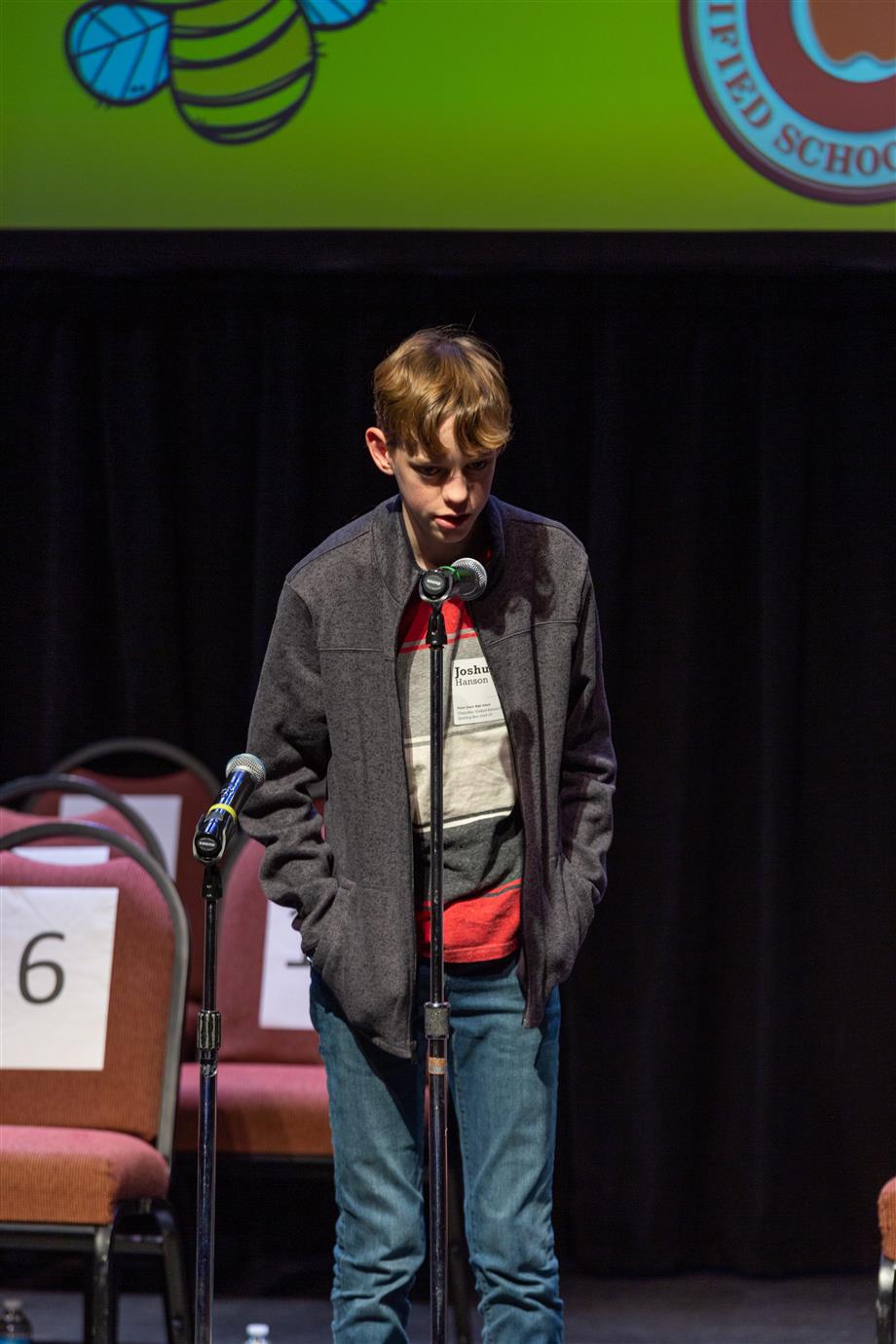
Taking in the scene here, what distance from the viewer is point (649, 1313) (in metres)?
3.42

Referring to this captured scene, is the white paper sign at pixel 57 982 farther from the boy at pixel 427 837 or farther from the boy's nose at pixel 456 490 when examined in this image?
the boy's nose at pixel 456 490

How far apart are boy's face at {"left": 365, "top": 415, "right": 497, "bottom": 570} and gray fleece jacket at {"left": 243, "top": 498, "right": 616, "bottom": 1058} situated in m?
0.09

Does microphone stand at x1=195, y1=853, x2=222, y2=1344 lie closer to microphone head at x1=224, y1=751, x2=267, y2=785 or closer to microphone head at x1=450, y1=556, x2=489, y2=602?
microphone head at x1=224, y1=751, x2=267, y2=785

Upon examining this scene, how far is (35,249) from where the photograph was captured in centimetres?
349

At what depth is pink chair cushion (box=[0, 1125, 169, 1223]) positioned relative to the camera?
2.43 m

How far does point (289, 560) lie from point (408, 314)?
668 mm

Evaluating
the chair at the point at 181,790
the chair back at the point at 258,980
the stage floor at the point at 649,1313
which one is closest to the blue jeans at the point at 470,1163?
the chair back at the point at 258,980

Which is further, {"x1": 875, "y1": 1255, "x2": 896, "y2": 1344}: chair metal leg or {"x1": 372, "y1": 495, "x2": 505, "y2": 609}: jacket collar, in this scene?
{"x1": 875, "y1": 1255, "x2": 896, "y2": 1344}: chair metal leg

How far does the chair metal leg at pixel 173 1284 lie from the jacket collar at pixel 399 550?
4.13 ft

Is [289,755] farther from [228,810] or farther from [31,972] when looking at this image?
[31,972]

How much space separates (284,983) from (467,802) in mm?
1384

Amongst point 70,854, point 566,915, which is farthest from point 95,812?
point 566,915

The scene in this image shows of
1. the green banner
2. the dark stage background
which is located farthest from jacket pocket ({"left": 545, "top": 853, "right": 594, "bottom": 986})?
the green banner

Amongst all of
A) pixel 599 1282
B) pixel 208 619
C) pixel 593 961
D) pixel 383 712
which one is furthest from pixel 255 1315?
pixel 383 712
